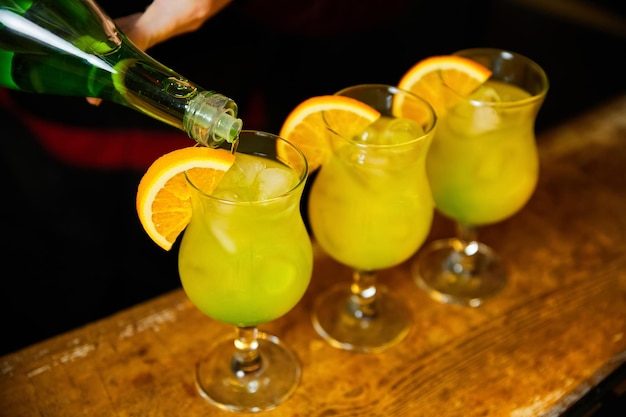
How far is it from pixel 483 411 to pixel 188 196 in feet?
1.62

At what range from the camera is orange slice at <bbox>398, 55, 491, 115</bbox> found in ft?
3.62

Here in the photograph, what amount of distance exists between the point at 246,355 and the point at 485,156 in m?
0.47

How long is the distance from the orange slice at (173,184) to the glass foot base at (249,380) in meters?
0.24

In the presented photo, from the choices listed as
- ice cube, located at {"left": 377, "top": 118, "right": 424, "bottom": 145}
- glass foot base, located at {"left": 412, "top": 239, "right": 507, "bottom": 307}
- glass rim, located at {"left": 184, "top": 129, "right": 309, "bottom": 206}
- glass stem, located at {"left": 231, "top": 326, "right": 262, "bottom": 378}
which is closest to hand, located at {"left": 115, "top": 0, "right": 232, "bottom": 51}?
glass rim, located at {"left": 184, "top": 129, "right": 309, "bottom": 206}

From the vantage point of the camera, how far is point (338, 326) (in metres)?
1.14

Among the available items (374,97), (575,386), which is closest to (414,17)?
(374,97)

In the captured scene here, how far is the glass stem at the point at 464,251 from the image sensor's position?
128cm

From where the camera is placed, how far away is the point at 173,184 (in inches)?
34.5

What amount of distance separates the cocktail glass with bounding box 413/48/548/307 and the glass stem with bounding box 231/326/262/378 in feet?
1.06

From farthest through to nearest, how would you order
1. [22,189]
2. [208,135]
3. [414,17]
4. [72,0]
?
[414,17] → [22,189] → [72,0] → [208,135]

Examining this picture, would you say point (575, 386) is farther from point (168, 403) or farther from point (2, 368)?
point (2, 368)

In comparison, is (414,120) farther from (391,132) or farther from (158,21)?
(158,21)

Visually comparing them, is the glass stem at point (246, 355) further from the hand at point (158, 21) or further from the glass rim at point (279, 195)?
the hand at point (158, 21)

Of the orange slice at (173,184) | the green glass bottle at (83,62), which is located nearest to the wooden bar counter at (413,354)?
the orange slice at (173,184)
